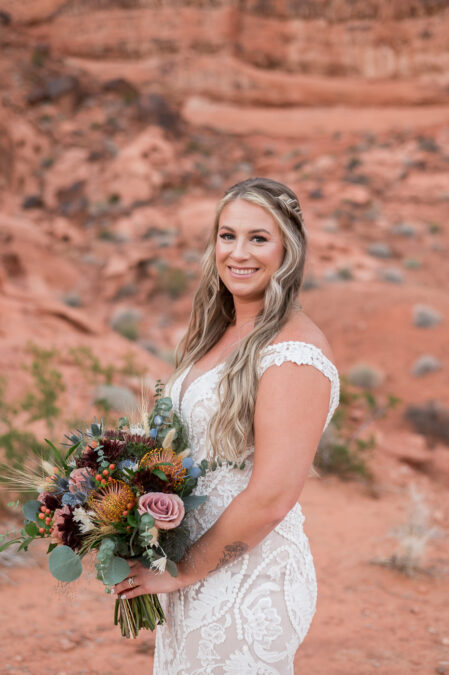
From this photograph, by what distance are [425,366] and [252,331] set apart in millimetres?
9459

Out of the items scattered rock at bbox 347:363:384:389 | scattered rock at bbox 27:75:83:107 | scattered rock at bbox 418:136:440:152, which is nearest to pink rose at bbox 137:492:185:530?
scattered rock at bbox 347:363:384:389

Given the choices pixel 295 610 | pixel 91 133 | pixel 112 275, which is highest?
pixel 295 610

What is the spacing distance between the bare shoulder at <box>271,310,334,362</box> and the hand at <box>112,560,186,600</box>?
76 centimetres

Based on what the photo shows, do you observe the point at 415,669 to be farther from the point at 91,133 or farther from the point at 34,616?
the point at 91,133

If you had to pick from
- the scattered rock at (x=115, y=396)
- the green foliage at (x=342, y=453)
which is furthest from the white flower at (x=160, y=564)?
the green foliage at (x=342, y=453)

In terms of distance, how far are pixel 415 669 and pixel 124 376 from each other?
509 centimetres

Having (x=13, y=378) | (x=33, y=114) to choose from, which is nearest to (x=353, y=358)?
(x=13, y=378)

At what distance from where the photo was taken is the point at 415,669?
151 inches

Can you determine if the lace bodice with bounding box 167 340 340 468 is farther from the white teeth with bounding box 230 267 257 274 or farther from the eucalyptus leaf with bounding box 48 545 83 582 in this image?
the eucalyptus leaf with bounding box 48 545 83 582

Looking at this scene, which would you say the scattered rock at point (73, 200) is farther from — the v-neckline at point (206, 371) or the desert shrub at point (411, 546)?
the v-neckline at point (206, 371)

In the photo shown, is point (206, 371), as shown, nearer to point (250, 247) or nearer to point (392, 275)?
point (250, 247)

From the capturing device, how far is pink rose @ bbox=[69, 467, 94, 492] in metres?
1.66

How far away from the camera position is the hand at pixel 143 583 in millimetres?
1711

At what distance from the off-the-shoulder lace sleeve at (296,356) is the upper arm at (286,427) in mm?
17
